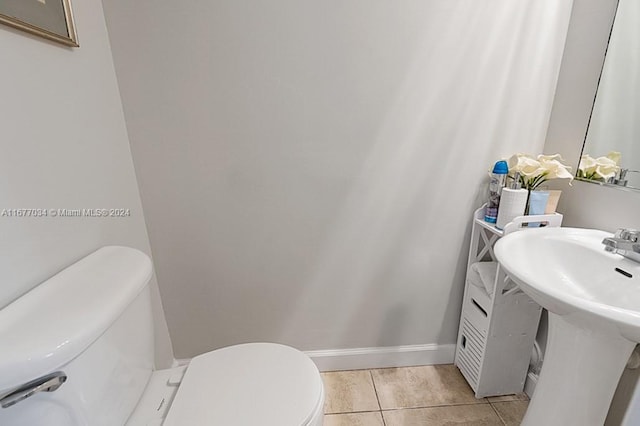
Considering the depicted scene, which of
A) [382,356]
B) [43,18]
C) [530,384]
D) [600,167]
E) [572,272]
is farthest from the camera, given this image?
[382,356]

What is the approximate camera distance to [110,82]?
1029 millimetres

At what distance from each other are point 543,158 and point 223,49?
1230 millimetres

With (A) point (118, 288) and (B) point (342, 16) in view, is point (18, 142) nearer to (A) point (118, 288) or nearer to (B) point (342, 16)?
(A) point (118, 288)

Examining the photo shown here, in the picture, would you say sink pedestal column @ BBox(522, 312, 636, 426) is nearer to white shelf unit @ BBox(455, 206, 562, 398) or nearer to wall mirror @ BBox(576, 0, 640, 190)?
white shelf unit @ BBox(455, 206, 562, 398)

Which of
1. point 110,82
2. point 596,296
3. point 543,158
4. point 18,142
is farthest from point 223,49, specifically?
point 596,296

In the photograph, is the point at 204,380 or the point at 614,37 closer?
the point at 204,380

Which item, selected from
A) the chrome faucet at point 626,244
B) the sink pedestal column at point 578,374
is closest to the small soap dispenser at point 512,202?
the chrome faucet at point 626,244

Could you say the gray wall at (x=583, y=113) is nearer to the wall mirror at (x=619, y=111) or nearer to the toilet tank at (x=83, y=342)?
the wall mirror at (x=619, y=111)

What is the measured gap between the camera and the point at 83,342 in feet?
1.86

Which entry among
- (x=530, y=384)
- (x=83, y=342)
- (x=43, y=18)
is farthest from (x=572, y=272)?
(x=43, y=18)

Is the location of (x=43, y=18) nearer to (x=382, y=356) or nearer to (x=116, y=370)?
(x=116, y=370)

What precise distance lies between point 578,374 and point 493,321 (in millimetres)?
397

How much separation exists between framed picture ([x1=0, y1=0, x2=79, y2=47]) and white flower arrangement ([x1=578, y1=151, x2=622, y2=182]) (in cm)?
171

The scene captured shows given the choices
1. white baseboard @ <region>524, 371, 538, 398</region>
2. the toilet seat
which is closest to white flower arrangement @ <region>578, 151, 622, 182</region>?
white baseboard @ <region>524, 371, 538, 398</region>
